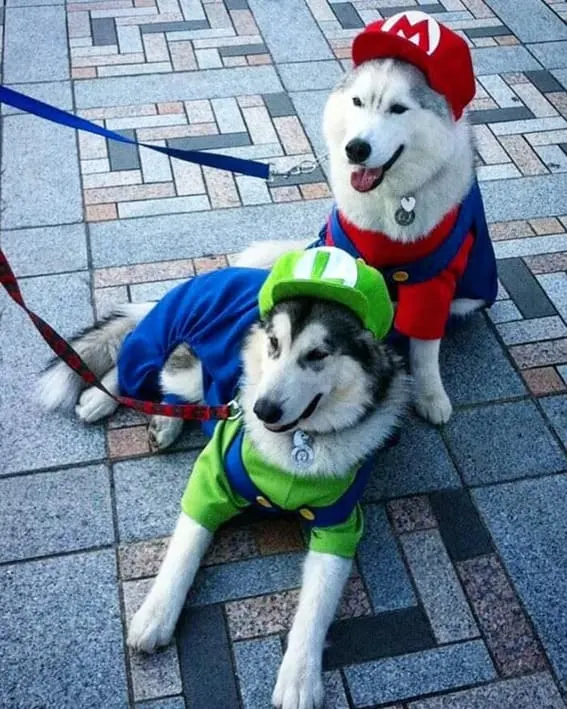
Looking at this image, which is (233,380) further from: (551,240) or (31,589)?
(551,240)

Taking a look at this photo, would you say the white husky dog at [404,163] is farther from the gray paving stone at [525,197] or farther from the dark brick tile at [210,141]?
the dark brick tile at [210,141]

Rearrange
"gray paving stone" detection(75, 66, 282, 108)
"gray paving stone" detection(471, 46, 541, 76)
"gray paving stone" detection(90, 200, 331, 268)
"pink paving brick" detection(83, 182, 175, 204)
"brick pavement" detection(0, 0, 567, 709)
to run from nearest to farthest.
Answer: "brick pavement" detection(0, 0, 567, 709) → "gray paving stone" detection(90, 200, 331, 268) → "pink paving brick" detection(83, 182, 175, 204) → "gray paving stone" detection(75, 66, 282, 108) → "gray paving stone" detection(471, 46, 541, 76)

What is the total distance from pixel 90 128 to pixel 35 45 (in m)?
3.09

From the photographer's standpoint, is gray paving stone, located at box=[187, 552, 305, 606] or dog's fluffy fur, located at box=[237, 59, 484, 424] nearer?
gray paving stone, located at box=[187, 552, 305, 606]

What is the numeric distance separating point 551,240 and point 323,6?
286 centimetres

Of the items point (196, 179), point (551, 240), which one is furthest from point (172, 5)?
point (551, 240)

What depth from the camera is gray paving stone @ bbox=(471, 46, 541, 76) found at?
5314 millimetres

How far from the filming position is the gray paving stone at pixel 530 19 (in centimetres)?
570

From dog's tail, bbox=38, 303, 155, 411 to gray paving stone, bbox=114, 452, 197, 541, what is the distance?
0.35 metres

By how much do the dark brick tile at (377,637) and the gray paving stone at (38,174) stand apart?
2.46 meters

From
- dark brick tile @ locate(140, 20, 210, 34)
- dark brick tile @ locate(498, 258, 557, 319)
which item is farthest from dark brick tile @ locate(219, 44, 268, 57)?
dark brick tile @ locate(498, 258, 557, 319)

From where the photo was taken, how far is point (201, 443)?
3105 mm

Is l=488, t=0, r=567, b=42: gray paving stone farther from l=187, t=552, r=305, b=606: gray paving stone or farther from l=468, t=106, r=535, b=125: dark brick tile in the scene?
l=187, t=552, r=305, b=606: gray paving stone

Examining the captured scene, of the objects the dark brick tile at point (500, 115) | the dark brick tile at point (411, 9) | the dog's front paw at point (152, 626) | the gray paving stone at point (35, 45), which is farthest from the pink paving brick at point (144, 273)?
the dark brick tile at point (411, 9)
